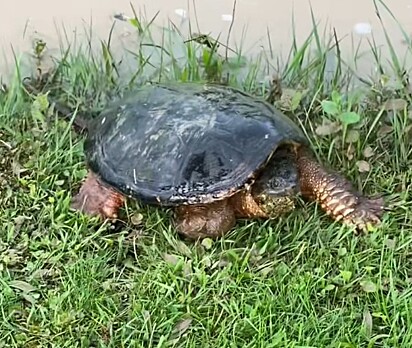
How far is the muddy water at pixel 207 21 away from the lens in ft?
13.3

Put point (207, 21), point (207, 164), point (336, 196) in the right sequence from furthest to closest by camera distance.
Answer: point (207, 21), point (336, 196), point (207, 164)

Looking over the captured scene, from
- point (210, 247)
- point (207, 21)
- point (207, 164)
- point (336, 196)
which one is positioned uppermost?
point (207, 21)

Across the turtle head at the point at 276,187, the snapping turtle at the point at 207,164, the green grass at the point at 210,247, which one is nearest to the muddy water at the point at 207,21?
the green grass at the point at 210,247

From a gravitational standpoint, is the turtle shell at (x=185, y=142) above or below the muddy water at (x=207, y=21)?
below

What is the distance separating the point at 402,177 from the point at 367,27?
91 centimetres

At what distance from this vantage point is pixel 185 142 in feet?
10.2

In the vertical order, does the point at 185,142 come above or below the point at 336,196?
above

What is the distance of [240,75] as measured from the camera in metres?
3.86

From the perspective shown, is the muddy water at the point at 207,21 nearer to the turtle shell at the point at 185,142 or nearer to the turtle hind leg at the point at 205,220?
the turtle shell at the point at 185,142

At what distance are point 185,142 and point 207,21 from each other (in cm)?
118

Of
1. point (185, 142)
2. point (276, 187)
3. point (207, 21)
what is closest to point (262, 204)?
point (276, 187)

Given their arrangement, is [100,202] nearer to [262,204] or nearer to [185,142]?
[185,142]

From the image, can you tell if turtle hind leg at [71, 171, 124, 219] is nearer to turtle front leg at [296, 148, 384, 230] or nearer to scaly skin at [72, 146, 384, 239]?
scaly skin at [72, 146, 384, 239]

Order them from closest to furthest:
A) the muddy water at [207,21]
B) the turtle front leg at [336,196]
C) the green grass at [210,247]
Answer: the green grass at [210,247], the turtle front leg at [336,196], the muddy water at [207,21]
